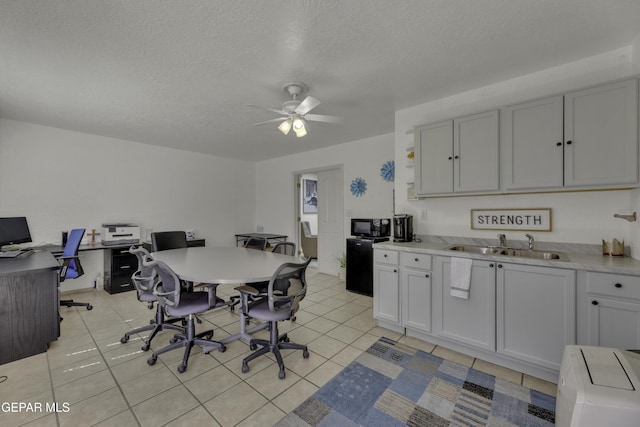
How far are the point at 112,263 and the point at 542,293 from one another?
5.21 metres

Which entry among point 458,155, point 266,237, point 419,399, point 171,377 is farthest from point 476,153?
point 266,237

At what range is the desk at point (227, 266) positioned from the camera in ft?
6.45

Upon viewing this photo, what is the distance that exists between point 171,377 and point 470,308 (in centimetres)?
249

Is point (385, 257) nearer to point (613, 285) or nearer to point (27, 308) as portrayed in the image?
point (613, 285)

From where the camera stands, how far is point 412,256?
8.64 feet

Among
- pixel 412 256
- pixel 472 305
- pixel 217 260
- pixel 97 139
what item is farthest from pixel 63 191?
pixel 472 305

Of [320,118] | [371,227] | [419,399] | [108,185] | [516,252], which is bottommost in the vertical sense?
[419,399]

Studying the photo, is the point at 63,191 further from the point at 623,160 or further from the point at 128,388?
the point at 623,160

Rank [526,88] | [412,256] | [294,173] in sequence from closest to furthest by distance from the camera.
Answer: [526,88] → [412,256] → [294,173]

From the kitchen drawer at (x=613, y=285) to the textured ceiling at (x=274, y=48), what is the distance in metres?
1.69

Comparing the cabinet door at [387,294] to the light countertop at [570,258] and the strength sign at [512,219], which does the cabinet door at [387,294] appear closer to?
the light countertop at [570,258]

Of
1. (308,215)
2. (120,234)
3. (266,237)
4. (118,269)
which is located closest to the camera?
(118,269)

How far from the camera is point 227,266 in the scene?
92.0 inches

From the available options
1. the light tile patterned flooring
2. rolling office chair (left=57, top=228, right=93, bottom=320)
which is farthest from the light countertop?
rolling office chair (left=57, top=228, right=93, bottom=320)
